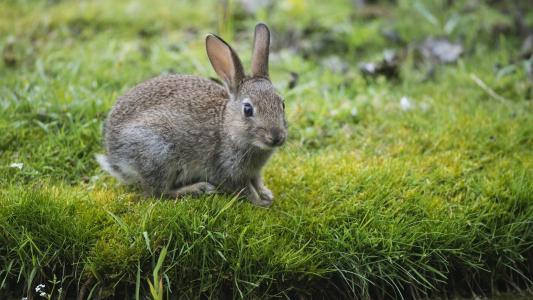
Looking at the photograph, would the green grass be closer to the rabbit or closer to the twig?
the twig

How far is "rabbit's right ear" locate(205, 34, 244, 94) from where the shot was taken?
4.68 m

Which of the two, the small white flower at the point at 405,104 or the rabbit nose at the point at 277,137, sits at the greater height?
the rabbit nose at the point at 277,137

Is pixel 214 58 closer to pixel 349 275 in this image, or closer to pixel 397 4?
pixel 349 275

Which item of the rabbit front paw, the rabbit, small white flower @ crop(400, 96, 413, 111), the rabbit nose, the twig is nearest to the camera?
the rabbit nose

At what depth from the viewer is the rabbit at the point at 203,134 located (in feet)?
15.2

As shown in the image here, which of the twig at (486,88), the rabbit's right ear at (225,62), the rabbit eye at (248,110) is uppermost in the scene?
the rabbit's right ear at (225,62)

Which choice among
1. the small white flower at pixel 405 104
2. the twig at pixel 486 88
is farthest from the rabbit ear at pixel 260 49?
the twig at pixel 486 88

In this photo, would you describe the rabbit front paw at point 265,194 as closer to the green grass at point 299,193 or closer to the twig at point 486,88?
the green grass at point 299,193

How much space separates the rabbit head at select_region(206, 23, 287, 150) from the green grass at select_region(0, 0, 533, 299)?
21.2 inches

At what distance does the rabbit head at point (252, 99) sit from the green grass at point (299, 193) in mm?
538

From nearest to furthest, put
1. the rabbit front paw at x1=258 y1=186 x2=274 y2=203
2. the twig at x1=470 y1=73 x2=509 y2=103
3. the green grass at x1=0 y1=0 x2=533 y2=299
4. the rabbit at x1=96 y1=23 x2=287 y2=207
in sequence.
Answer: the green grass at x1=0 y1=0 x2=533 y2=299
the rabbit at x1=96 y1=23 x2=287 y2=207
the rabbit front paw at x1=258 y1=186 x2=274 y2=203
the twig at x1=470 y1=73 x2=509 y2=103

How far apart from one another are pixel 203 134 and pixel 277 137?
66cm

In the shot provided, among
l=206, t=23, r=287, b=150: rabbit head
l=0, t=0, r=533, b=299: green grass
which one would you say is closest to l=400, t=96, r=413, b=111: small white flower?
l=0, t=0, r=533, b=299: green grass

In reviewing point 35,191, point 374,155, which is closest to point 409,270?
point 374,155
